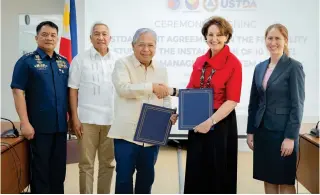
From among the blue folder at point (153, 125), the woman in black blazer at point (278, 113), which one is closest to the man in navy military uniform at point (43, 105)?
the blue folder at point (153, 125)

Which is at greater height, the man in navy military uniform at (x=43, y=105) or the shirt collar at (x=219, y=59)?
the shirt collar at (x=219, y=59)

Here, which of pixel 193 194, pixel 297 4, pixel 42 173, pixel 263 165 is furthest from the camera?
A: pixel 297 4

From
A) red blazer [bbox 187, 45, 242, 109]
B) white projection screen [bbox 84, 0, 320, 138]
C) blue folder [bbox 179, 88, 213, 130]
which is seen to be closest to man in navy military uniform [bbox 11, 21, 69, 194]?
blue folder [bbox 179, 88, 213, 130]

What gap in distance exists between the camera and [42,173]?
254cm

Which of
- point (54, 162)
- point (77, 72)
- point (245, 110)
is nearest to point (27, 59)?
point (77, 72)

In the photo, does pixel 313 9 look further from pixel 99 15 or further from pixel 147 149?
pixel 147 149

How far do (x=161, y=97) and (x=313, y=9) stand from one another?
3242 millimetres

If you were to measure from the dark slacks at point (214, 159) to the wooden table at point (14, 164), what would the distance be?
119 cm

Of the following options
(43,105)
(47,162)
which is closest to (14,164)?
(47,162)

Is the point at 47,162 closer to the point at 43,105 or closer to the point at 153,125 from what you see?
the point at 43,105

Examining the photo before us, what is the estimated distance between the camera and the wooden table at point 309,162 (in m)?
2.46

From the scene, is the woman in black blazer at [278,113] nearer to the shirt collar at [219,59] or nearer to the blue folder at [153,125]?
the shirt collar at [219,59]

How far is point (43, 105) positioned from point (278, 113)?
160cm

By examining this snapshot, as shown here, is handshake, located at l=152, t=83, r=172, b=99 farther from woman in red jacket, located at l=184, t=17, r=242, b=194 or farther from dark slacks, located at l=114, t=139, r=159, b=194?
dark slacks, located at l=114, t=139, r=159, b=194
